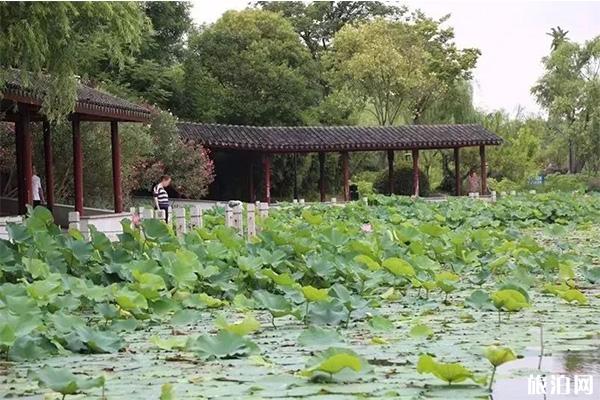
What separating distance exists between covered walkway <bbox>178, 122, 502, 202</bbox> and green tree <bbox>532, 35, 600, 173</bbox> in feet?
20.8

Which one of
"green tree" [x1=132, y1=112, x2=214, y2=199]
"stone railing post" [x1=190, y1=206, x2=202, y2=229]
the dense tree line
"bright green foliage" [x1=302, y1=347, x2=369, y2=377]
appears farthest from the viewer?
the dense tree line

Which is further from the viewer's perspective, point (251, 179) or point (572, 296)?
point (251, 179)

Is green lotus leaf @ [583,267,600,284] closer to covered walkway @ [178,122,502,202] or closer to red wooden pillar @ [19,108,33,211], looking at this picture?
red wooden pillar @ [19,108,33,211]

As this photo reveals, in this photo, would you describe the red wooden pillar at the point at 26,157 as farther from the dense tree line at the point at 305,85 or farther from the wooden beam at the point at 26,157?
the dense tree line at the point at 305,85

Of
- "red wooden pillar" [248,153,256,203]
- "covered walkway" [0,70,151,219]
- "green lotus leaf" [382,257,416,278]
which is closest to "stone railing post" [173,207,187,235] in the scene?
"covered walkway" [0,70,151,219]

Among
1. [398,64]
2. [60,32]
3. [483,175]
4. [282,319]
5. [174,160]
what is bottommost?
[282,319]

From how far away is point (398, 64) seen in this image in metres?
29.2

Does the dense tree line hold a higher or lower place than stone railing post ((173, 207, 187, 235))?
higher

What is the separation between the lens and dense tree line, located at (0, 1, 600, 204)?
2272 cm

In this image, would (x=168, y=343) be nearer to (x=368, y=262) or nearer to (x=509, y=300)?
(x=509, y=300)

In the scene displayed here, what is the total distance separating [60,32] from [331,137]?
57.3 ft

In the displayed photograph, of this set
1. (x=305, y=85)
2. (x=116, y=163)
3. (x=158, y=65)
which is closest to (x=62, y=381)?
(x=116, y=163)

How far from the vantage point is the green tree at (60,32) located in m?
8.20

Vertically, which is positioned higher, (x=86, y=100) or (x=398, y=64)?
(x=398, y=64)
